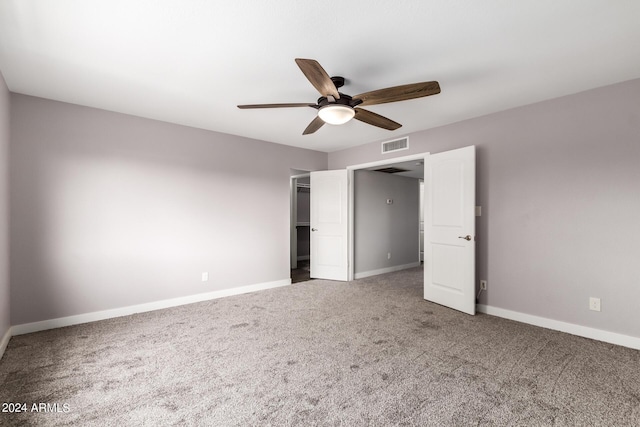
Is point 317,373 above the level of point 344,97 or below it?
below

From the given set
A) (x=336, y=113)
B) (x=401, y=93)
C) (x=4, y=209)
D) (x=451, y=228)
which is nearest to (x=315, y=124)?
(x=336, y=113)

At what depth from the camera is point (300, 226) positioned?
8.10 meters

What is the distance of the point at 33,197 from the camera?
3184 millimetres

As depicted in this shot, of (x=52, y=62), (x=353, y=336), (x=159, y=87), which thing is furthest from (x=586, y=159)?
(x=52, y=62)

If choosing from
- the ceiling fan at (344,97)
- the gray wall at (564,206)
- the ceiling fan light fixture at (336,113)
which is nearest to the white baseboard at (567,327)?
the gray wall at (564,206)

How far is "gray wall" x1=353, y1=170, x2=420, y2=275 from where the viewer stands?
19.6 ft

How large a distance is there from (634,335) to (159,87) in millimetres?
5153

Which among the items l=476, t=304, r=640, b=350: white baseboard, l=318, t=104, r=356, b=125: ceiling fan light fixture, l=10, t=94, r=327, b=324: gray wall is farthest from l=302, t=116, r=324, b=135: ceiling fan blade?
l=476, t=304, r=640, b=350: white baseboard

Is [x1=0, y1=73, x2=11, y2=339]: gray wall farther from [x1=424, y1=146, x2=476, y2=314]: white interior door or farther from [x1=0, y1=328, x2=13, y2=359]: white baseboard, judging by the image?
[x1=424, y1=146, x2=476, y2=314]: white interior door

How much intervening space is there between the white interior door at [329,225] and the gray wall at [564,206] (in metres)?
2.27

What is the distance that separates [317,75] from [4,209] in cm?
326

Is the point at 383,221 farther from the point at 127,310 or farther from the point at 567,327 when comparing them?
the point at 127,310

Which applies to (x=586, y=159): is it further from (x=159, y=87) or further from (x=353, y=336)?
(x=159, y=87)

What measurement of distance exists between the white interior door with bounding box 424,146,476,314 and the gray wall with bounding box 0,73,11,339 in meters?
4.70
